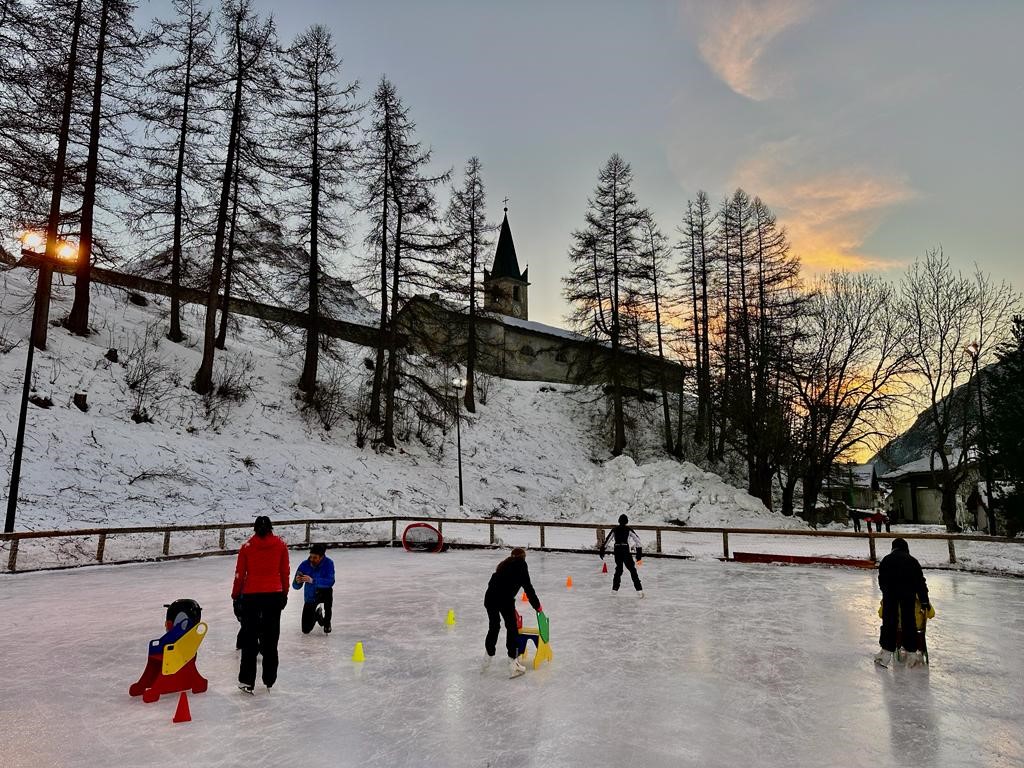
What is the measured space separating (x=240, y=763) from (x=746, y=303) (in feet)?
114

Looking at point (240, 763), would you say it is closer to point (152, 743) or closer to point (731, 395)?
point (152, 743)

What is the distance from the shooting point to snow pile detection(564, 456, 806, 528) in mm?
24422

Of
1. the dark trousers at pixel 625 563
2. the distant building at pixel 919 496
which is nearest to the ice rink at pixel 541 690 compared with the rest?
the dark trousers at pixel 625 563

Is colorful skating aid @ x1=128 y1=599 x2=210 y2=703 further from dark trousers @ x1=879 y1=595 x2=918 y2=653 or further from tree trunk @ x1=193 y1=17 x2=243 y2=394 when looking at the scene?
tree trunk @ x1=193 y1=17 x2=243 y2=394

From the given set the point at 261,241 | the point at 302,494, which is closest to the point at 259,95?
the point at 261,241

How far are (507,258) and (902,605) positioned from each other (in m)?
61.9

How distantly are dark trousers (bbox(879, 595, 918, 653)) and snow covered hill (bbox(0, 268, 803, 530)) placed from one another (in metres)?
16.9

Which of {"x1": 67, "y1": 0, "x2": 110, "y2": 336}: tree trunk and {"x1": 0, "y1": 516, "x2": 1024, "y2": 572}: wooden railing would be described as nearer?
{"x1": 0, "y1": 516, "x2": 1024, "y2": 572}: wooden railing

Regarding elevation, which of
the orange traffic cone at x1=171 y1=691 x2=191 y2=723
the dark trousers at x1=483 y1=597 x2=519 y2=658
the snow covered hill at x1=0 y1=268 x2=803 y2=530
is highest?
the snow covered hill at x1=0 y1=268 x2=803 y2=530

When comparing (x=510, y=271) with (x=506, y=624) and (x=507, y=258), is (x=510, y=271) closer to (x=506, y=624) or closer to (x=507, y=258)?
(x=507, y=258)

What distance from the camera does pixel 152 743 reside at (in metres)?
4.42

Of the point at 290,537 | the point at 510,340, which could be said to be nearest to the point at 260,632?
the point at 290,537

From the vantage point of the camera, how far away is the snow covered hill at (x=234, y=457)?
1563 centimetres

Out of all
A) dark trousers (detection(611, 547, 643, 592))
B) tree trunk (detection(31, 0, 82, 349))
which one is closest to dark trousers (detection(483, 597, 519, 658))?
dark trousers (detection(611, 547, 643, 592))
